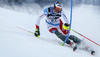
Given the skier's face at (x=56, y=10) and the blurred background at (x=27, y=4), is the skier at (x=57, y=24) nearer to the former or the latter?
the skier's face at (x=56, y=10)

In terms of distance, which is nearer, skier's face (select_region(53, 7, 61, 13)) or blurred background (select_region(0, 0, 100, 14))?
skier's face (select_region(53, 7, 61, 13))

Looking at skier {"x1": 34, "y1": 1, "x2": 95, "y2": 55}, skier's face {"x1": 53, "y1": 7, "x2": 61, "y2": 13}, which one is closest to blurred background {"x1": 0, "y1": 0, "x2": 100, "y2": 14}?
skier {"x1": 34, "y1": 1, "x2": 95, "y2": 55}

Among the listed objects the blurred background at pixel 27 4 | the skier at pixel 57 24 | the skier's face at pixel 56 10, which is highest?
the skier's face at pixel 56 10

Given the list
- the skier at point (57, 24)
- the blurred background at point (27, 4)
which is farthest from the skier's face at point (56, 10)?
the blurred background at point (27, 4)

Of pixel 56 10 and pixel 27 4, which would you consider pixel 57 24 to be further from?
pixel 27 4

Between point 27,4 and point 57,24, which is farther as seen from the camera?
point 27,4

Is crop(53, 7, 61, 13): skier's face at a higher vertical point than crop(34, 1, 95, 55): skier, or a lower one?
higher

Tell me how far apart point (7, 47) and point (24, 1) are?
61.5ft

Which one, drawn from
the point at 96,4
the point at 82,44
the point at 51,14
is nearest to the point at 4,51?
the point at 51,14

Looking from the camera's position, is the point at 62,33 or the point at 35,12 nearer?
the point at 62,33

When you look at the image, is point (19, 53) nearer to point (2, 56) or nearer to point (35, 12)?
point (2, 56)

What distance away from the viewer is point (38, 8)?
19844 millimetres

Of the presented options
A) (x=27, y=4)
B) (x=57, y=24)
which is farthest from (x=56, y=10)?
(x=27, y=4)

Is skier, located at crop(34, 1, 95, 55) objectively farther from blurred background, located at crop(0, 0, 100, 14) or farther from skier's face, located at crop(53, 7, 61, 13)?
blurred background, located at crop(0, 0, 100, 14)
